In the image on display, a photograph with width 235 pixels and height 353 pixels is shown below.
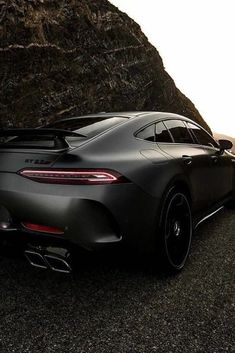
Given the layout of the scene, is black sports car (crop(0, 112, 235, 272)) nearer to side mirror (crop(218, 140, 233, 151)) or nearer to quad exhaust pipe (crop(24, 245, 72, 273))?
quad exhaust pipe (crop(24, 245, 72, 273))

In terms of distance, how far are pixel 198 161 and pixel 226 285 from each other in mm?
1374

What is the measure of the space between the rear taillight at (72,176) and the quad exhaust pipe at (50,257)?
1.57 ft

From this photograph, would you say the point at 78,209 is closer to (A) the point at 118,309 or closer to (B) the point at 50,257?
(B) the point at 50,257

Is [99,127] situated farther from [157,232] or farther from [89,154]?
[157,232]

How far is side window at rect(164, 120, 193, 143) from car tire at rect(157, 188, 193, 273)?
0.70 metres

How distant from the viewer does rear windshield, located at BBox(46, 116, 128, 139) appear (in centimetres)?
336

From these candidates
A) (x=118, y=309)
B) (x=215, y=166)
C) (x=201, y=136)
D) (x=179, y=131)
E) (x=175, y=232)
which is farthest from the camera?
(x=201, y=136)

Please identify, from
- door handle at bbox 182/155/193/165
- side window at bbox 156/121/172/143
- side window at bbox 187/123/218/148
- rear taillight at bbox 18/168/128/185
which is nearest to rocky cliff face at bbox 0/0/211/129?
side window at bbox 187/123/218/148

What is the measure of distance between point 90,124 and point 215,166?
1852 mm

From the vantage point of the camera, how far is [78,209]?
2721mm

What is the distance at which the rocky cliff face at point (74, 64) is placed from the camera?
1533 centimetres

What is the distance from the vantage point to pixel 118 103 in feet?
69.4

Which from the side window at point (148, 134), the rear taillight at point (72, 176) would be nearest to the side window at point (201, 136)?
the side window at point (148, 134)

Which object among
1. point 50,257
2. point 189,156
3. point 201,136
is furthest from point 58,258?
point 201,136
